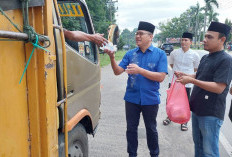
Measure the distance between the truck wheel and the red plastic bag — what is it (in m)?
1.10

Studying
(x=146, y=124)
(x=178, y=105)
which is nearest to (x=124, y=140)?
(x=146, y=124)

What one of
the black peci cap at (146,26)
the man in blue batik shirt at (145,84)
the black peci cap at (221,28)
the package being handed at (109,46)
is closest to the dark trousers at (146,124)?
the man in blue batik shirt at (145,84)

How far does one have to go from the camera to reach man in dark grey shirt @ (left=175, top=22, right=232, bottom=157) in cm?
240

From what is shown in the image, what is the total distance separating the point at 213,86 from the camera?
2.40 metres

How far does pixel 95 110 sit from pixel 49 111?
1.46 metres

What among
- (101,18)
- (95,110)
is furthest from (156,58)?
(101,18)

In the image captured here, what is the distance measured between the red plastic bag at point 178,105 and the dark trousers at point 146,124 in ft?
0.87

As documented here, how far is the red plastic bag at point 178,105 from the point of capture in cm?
274

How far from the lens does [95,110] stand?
2.96 m

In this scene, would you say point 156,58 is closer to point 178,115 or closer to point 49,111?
point 178,115

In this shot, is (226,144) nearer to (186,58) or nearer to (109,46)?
(186,58)

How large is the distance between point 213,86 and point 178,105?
541mm

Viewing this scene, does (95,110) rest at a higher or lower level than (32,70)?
lower

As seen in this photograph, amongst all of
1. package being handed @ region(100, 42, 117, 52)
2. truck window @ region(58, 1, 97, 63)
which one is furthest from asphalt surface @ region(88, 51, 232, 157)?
package being handed @ region(100, 42, 117, 52)
